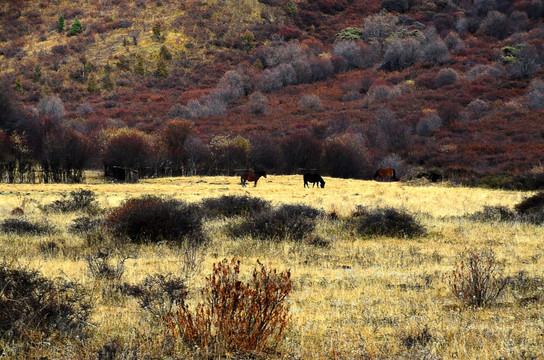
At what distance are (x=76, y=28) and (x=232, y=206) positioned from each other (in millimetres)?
124394

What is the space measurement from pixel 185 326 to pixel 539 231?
12.4 metres

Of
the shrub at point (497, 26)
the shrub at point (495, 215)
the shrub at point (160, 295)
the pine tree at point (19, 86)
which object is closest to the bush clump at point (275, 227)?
the shrub at point (160, 295)

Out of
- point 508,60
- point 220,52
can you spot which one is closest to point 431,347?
point 508,60

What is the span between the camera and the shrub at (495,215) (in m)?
17.0

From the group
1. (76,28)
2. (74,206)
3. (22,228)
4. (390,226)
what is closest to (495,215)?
(390,226)

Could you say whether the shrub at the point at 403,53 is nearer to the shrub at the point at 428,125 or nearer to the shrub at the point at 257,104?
the shrub at the point at 257,104

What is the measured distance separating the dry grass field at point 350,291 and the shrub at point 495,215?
3.72 feet

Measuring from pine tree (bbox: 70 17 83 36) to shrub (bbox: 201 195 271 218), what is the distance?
123084 millimetres

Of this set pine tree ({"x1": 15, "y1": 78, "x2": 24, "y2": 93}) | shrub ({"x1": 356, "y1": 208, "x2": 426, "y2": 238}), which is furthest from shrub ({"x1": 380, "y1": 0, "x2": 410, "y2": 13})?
shrub ({"x1": 356, "y1": 208, "x2": 426, "y2": 238})

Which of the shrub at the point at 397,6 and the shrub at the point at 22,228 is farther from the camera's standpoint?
the shrub at the point at 397,6

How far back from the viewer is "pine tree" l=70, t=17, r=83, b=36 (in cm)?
12569

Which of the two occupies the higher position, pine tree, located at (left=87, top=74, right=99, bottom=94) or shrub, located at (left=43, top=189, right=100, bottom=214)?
pine tree, located at (left=87, top=74, right=99, bottom=94)

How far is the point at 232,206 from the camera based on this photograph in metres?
18.8

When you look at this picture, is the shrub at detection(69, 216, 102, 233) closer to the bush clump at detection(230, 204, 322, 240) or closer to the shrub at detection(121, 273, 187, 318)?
the bush clump at detection(230, 204, 322, 240)
